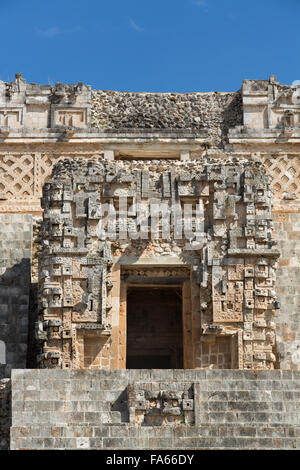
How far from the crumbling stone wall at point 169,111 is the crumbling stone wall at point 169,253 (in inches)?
237

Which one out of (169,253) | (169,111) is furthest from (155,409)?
(169,111)

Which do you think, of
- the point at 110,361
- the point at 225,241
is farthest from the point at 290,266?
the point at 110,361

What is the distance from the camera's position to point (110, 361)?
19594mm

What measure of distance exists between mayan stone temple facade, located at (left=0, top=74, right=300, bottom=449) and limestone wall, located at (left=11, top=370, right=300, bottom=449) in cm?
2

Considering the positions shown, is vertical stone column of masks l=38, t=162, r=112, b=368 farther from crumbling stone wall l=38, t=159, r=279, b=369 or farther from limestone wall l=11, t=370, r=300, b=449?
limestone wall l=11, t=370, r=300, b=449

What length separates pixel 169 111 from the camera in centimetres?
2728

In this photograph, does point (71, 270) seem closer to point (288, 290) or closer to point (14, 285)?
point (14, 285)

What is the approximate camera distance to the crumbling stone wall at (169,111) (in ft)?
88.6

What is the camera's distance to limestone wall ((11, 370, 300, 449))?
16297 mm

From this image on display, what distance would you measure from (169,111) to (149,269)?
770 cm

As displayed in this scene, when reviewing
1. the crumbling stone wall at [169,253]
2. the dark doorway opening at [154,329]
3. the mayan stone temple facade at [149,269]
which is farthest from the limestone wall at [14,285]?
the dark doorway opening at [154,329]

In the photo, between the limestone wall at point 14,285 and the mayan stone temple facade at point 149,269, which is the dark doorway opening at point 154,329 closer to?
the mayan stone temple facade at point 149,269
